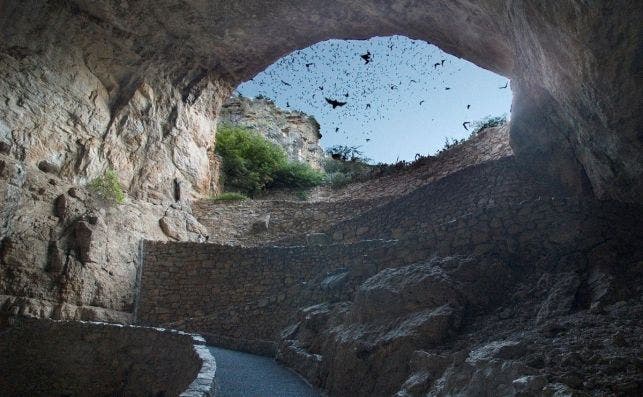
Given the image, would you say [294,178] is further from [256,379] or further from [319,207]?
[256,379]

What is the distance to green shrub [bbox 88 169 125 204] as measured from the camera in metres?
11.8

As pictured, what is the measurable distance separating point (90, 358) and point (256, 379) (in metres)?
3.37

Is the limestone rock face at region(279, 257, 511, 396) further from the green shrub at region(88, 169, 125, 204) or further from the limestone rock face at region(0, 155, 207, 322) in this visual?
the green shrub at region(88, 169, 125, 204)

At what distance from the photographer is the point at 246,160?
69.3ft

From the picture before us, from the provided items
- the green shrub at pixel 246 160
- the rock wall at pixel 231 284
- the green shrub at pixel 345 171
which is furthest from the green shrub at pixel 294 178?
the rock wall at pixel 231 284

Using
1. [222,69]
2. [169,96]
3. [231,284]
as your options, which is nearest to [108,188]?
[231,284]

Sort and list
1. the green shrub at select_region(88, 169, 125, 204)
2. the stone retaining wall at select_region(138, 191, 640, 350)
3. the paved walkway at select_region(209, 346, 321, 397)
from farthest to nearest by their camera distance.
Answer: the green shrub at select_region(88, 169, 125, 204), the stone retaining wall at select_region(138, 191, 640, 350), the paved walkway at select_region(209, 346, 321, 397)

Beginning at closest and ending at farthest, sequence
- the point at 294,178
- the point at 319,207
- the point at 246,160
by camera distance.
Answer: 1. the point at 319,207
2. the point at 246,160
3. the point at 294,178

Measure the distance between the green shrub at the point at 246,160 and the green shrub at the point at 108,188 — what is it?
7.84 metres

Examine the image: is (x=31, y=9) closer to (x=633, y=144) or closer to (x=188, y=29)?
(x=188, y=29)

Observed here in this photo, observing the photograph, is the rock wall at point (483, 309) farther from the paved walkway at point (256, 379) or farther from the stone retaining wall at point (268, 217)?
the stone retaining wall at point (268, 217)

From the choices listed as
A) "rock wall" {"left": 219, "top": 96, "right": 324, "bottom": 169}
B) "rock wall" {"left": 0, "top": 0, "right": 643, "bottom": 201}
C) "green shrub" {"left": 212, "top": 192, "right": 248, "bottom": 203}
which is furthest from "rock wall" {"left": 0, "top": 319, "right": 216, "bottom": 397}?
"rock wall" {"left": 219, "top": 96, "right": 324, "bottom": 169}

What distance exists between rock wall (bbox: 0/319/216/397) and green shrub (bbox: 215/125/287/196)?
40.7ft

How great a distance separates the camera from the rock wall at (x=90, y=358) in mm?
6711
